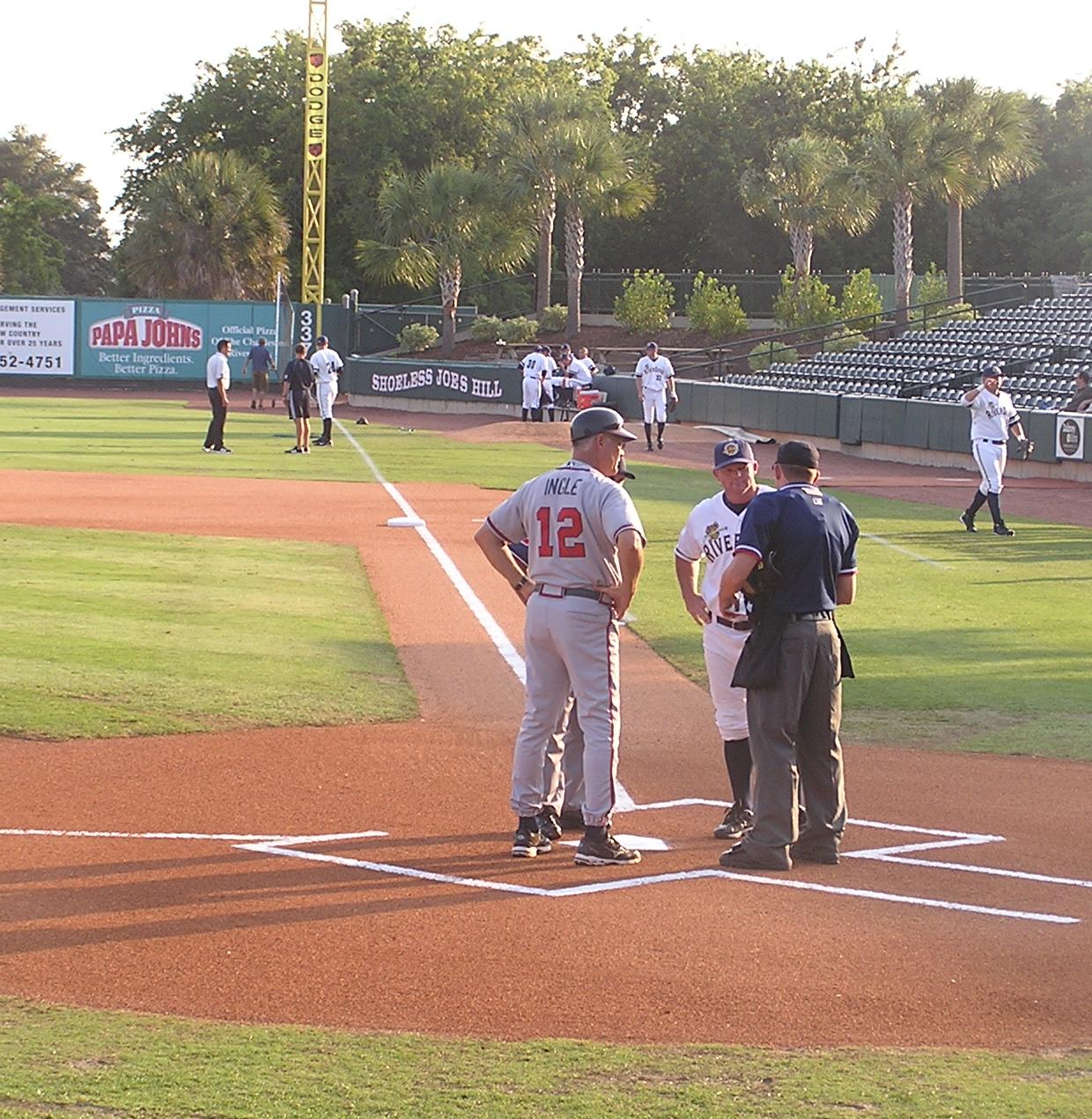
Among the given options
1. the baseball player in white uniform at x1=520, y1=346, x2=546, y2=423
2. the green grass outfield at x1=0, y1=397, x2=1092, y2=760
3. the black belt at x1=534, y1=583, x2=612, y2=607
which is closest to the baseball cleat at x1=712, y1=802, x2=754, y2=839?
the black belt at x1=534, y1=583, x2=612, y2=607

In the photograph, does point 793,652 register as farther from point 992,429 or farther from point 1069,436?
point 1069,436

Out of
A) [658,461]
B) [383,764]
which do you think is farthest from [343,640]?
[658,461]

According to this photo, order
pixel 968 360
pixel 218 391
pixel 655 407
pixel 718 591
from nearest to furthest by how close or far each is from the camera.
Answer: pixel 718 591, pixel 218 391, pixel 655 407, pixel 968 360

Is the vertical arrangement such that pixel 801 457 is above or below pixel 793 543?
above

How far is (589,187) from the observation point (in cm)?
5781

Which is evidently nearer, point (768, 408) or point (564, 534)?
point (564, 534)

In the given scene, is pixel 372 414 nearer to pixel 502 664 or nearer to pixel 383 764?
pixel 502 664

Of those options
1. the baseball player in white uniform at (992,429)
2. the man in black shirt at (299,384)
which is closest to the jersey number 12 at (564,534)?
the baseball player in white uniform at (992,429)

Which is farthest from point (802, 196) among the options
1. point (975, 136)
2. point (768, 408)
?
point (768, 408)

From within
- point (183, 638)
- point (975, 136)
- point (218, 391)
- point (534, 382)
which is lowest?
point (183, 638)

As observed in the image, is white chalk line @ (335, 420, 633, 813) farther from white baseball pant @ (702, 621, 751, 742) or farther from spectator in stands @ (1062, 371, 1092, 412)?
spectator in stands @ (1062, 371, 1092, 412)

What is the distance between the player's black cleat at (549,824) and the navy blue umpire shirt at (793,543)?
149 centimetres

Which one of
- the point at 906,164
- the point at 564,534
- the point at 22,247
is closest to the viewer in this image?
the point at 564,534

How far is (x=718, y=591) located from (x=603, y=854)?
1.42 meters
